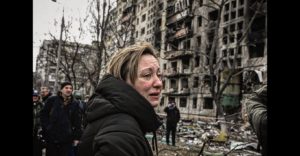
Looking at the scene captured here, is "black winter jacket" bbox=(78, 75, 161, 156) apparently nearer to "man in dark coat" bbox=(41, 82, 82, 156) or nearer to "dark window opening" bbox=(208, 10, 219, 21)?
"man in dark coat" bbox=(41, 82, 82, 156)

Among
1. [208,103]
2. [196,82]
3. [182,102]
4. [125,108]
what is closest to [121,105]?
[125,108]

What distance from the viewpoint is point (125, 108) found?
4.27 ft

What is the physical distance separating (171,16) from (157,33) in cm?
401

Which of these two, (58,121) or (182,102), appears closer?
(58,121)

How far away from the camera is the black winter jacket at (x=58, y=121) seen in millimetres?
5309

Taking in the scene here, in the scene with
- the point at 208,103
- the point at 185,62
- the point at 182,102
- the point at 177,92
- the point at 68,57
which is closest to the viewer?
the point at 68,57

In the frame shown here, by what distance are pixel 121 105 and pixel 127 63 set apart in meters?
0.34

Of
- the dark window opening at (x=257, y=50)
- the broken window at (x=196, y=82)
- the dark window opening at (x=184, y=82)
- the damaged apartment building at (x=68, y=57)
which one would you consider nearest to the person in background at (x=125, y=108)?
the damaged apartment building at (x=68, y=57)

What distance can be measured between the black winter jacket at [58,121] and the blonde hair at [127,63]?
159 inches

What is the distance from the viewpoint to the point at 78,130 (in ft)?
18.9

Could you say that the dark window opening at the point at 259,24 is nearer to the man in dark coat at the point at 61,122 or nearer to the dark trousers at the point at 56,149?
the man in dark coat at the point at 61,122

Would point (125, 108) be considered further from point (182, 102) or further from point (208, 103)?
point (182, 102)

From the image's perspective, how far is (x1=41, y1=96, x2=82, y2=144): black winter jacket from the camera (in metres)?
5.31
